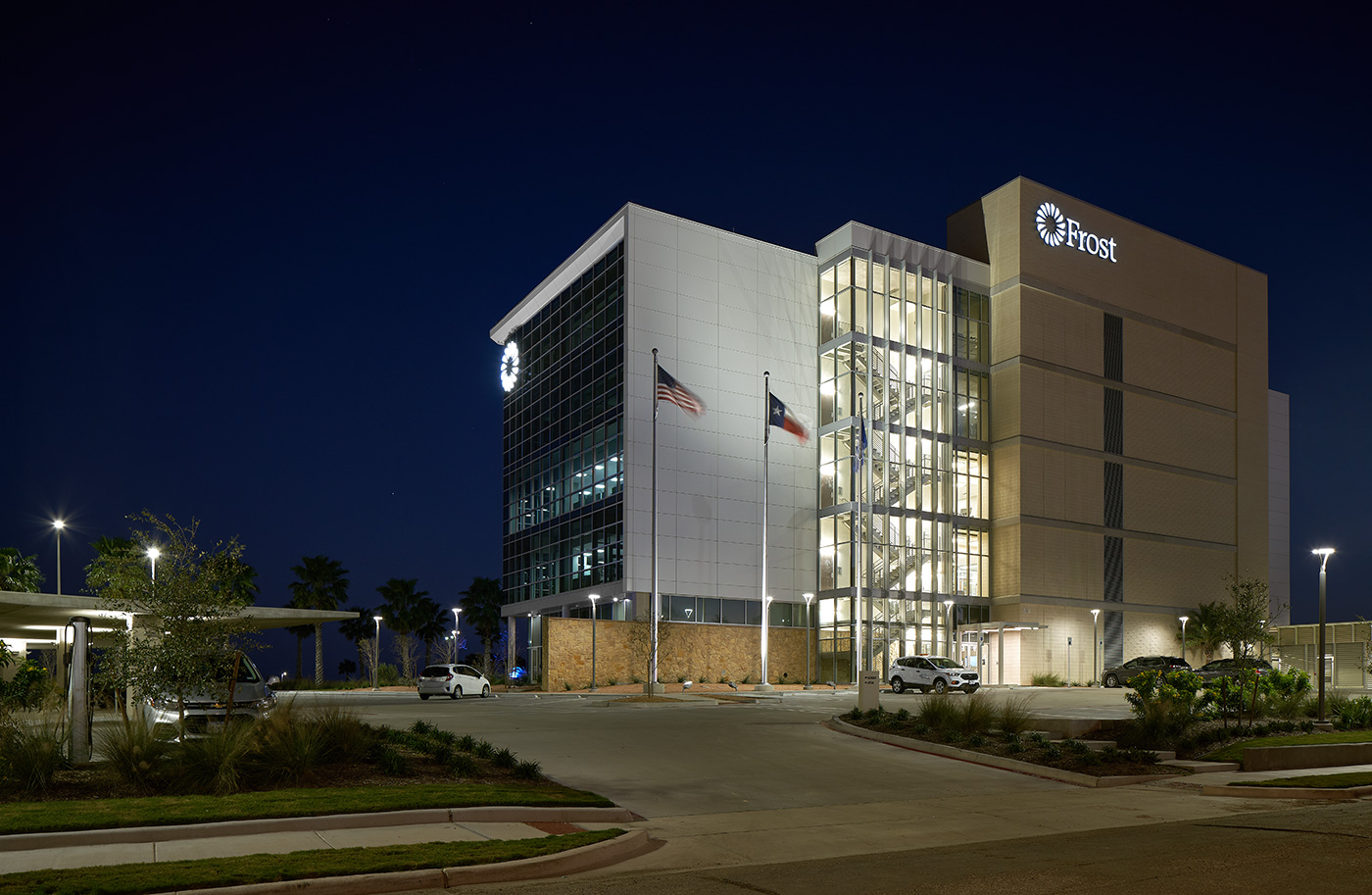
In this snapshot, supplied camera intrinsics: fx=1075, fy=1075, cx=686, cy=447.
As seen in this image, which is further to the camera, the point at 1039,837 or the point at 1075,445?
the point at 1075,445

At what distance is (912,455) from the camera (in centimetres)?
6366

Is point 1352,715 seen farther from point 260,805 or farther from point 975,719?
point 260,805

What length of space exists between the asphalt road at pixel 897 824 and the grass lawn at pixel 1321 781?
1051mm

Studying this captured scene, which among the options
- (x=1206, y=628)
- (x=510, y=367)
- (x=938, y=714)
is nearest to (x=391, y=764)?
Answer: (x=938, y=714)

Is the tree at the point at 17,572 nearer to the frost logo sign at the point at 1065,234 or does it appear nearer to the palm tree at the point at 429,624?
the palm tree at the point at 429,624

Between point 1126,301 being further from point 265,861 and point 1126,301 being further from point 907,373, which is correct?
point 265,861

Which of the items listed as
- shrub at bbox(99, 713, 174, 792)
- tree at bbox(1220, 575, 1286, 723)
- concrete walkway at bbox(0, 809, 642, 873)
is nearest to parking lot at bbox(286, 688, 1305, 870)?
concrete walkway at bbox(0, 809, 642, 873)

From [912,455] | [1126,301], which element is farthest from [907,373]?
[1126,301]

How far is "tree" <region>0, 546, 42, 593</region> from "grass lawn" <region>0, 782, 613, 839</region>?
105ft

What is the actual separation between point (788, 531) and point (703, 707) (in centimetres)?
2902

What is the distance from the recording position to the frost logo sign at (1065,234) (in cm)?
6688

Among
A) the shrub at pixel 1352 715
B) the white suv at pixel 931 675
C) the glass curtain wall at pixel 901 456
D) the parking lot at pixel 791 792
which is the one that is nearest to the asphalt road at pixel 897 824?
the parking lot at pixel 791 792

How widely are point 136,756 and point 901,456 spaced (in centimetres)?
5313

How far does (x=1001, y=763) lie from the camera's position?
19625 mm
